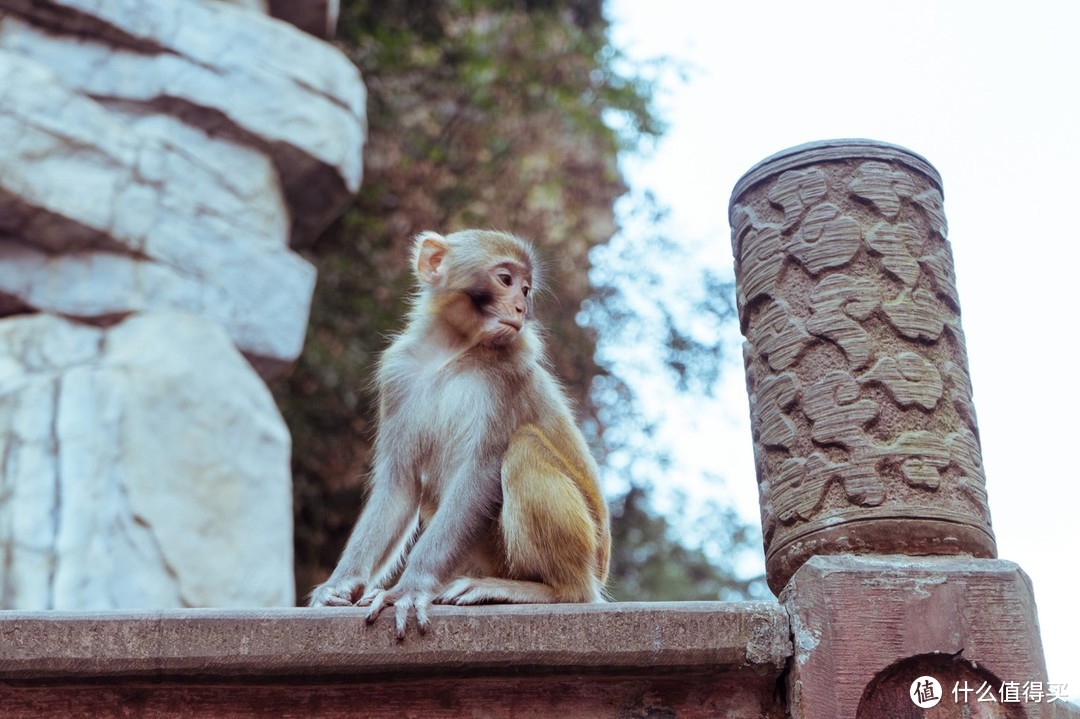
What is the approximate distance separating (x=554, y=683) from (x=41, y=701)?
117 cm

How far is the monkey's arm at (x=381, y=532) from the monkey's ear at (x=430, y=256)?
73 centimetres

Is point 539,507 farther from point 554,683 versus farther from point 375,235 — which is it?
point 375,235

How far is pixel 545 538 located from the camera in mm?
3750

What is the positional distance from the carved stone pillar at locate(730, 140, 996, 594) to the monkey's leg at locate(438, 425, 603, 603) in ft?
1.73

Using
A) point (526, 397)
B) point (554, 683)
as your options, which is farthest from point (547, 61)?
point (554, 683)

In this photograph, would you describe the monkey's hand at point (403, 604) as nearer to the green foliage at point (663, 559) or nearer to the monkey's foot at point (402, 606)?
the monkey's foot at point (402, 606)

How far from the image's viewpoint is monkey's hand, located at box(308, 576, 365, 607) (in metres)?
3.79


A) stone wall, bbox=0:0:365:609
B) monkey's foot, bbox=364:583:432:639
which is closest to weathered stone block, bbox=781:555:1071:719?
monkey's foot, bbox=364:583:432:639

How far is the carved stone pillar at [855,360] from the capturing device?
10.9 feet

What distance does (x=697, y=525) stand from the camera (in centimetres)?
1352

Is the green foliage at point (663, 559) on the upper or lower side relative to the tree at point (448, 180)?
lower

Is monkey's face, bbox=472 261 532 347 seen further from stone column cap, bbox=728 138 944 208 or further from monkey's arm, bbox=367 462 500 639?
stone column cap, bbox=728 138 944 208

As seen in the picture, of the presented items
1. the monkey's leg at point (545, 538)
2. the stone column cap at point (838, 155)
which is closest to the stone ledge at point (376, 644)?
the monkey's leg at point (545, 538)

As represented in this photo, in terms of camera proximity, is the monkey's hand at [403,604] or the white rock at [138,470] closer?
the monkey's hand at [403,604]
